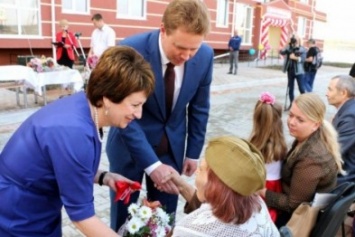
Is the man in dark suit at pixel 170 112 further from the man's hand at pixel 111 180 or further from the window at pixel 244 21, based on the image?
the window at pixel 244 21

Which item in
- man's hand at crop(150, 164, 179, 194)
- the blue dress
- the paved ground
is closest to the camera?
A: the blue dress

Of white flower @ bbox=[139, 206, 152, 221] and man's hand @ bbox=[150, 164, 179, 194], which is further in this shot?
man's hand @ bbox=[150, 164, 179, 194]

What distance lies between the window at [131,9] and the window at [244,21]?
6.05m

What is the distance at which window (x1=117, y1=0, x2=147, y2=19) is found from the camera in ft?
41.2

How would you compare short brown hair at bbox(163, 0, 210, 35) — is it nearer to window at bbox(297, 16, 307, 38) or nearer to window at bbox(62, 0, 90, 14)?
window at bbox(62, 0, 90, 14)

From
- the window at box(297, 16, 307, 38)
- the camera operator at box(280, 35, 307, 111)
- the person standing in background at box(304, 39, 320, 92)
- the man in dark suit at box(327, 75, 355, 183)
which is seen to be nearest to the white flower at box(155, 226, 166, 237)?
the man in dark suit at box(327, 75, 355, 183)

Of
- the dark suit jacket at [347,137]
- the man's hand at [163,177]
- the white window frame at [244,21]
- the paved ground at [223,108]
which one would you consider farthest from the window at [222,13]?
the man's hand at [163,177]

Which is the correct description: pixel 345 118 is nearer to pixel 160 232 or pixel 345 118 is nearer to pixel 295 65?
pixel 160 232

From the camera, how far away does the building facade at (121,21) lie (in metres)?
10.0

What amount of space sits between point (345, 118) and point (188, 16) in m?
1.82

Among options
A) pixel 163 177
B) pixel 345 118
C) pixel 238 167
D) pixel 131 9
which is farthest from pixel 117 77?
pixel 131 9

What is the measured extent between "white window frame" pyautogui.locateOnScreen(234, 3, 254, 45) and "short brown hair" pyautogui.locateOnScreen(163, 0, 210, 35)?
1685 cm

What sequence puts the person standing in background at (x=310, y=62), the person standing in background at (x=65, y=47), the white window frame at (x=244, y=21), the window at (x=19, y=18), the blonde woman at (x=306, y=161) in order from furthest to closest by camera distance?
1. the white window frame at (x=244, y=21)
2. the window at (x=19, y=18)
3. the person standing in background at (x=310, y=62)
4. the person standing in background at (x=65, y=47)
5. the blonde woman at (x=306, y=161)

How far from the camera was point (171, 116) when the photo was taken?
1.92 meters
